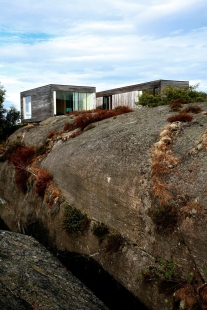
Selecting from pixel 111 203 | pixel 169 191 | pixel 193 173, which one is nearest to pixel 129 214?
pixel 111 203

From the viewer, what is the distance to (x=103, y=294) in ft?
44.0

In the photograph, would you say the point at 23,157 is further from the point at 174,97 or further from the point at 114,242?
the point at 174,97

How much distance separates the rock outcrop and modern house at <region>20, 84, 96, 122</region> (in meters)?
25.0

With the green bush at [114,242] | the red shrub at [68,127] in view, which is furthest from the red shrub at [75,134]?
the green bush at [114,242]

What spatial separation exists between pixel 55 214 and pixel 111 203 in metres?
3.93

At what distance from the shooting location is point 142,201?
12.5 metres

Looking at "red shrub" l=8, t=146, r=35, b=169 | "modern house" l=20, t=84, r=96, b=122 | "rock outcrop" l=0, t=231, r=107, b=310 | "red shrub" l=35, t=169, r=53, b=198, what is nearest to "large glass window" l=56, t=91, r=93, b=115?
"modern house" l=20, t=84, r=96, b=122

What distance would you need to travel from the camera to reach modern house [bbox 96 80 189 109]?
35.6m

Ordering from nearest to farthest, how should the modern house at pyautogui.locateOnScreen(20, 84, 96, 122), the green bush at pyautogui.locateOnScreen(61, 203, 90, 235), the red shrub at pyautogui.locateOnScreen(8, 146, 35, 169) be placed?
the green bush at pyautogui.locateOnScreen(61, 203, 90, 235) < the red shrub at pyautogui.locateOnScreen(8, 146, 35, 169) < the modern house at pyautogui.locateOnScreen(20, 84, 96, 122)

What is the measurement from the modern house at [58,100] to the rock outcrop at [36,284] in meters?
25.0

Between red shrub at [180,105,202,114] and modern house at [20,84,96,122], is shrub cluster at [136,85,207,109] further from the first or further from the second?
modern house at [20,84,96,122]

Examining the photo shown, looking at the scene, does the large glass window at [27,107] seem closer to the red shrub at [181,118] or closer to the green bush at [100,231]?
the red shrub at [181,118]

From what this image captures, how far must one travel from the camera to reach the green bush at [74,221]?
14672 mm

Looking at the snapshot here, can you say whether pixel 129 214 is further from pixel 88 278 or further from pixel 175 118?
pixel 175 118
